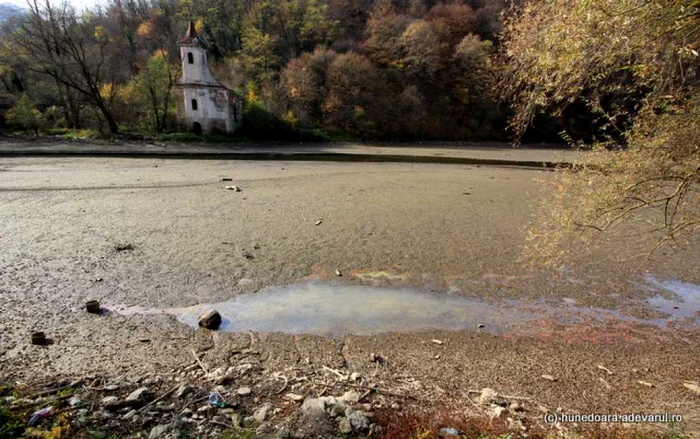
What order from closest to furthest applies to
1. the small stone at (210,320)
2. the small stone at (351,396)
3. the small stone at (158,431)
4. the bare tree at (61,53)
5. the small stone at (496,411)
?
the small stone at (158,431), the small stone at (496,411), the small stone at (351,396), the small stone at (210,320), the bare tree at (61,53)

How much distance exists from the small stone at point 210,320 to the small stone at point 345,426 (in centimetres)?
300

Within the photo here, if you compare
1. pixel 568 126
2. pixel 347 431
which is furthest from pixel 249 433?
pixel 568 126

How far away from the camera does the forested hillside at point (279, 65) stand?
3491 cm

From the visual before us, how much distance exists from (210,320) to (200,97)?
115ft

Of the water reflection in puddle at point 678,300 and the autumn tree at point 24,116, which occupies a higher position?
the autumn tree at point 24,116

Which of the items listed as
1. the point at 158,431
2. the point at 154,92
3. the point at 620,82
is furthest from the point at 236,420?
the point at 154,92

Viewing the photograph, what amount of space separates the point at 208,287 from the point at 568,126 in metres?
56.2

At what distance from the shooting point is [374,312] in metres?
6.56

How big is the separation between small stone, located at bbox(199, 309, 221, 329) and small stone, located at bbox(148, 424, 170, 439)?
2.30 meters

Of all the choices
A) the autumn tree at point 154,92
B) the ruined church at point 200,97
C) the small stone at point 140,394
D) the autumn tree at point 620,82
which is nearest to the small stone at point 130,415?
the small stone at point 140,394

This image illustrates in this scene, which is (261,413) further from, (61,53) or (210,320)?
(61,53)

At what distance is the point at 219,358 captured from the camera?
16.3 ft

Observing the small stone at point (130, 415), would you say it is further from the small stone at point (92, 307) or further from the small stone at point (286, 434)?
the small stone at point (92, 307)

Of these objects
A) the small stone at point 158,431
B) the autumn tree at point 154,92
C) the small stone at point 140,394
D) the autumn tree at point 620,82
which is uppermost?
the autumn tree at point 154,92
